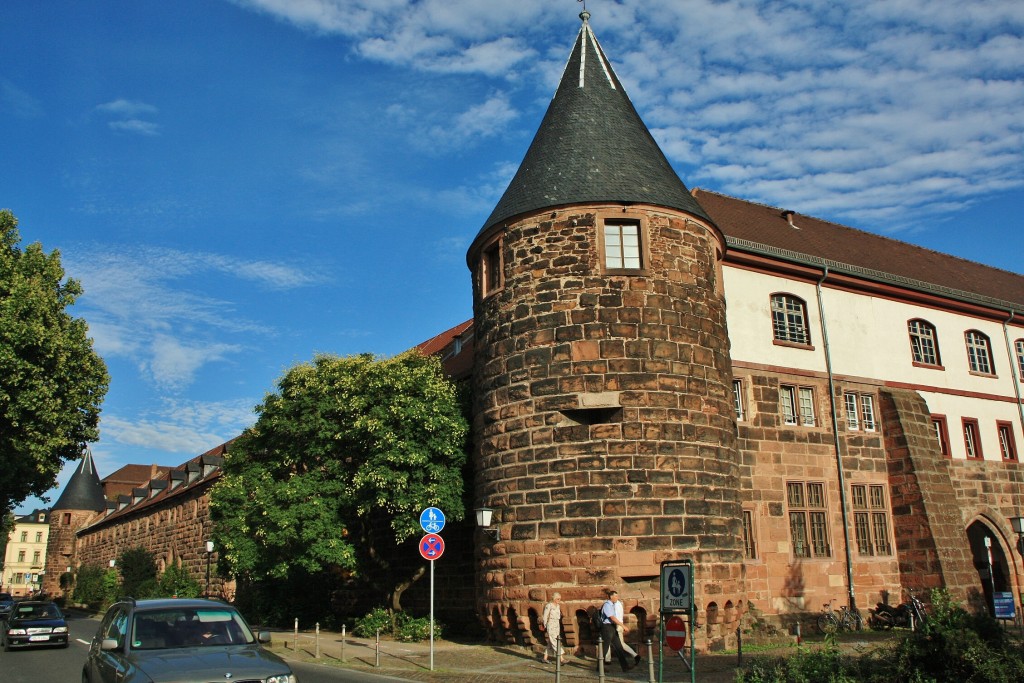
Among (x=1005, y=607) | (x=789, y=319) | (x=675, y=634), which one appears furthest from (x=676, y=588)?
(x=789, y=319)

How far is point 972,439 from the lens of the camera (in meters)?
26.6

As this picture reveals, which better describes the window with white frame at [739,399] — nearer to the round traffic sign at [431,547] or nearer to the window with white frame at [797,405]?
the window with white frame at [797,405]

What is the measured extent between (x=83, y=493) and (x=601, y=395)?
73023 millimetres

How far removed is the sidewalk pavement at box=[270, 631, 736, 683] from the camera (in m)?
12.7

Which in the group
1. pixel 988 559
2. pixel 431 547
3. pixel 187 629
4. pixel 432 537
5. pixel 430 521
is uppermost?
pixel 430 521

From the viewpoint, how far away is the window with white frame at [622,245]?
1667 cm

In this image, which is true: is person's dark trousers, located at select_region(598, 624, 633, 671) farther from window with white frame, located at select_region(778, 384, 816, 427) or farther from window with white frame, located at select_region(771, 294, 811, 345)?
window with white frame, located at select_region(771, 294, 811, 345)

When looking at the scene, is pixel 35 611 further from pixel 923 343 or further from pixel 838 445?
pixel 923 343

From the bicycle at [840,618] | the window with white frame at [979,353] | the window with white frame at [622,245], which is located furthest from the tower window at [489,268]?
the window with white frame at [979,353]

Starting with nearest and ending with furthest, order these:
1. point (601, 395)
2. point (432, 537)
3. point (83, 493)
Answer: point (432, 537), point (601, 395), point (83, 493)

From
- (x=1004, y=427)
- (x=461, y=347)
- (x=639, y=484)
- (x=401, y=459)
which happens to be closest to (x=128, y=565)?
(x=461, y=347)

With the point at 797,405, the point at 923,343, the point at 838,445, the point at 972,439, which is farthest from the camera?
the point at 972,439

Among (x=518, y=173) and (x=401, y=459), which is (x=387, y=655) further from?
(x=518, y=173)

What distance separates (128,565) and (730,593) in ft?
120
